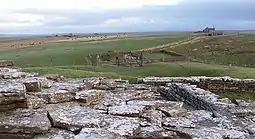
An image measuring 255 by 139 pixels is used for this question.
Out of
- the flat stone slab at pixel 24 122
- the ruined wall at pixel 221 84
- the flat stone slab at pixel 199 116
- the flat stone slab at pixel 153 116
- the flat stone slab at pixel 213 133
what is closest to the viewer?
the flat stone slab at pixel 24 122

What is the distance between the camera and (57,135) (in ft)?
22.5

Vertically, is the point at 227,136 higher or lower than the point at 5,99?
lower

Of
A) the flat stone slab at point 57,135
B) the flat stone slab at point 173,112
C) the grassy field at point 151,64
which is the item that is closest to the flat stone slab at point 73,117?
the flat stone slab at point 57,135

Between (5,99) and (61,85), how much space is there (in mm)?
3467

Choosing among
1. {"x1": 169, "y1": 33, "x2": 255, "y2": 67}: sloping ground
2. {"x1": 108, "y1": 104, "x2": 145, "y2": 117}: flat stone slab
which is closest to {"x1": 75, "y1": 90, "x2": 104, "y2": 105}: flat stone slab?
{"x1": 108, "y1": 104, "x2": 145, "y2": 117}: flat stone slab

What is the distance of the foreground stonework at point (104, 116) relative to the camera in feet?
22.9

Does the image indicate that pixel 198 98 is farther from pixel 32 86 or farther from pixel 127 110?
pixel 32 86

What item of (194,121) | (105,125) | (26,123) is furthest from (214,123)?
(26,123)

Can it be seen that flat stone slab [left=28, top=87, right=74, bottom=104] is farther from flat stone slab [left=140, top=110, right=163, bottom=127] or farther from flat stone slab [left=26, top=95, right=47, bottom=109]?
flat stone slab [left=140, top=110, right=163, bottom=127]

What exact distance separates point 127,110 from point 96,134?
1.96 metres

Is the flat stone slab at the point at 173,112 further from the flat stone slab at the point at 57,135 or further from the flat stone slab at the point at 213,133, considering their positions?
the flat stone slab at the point at 57,135

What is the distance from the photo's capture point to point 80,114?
25.9 ft

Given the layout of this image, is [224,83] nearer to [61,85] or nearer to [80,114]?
[61,85]

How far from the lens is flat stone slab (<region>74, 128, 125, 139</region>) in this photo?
6566 millimetres
